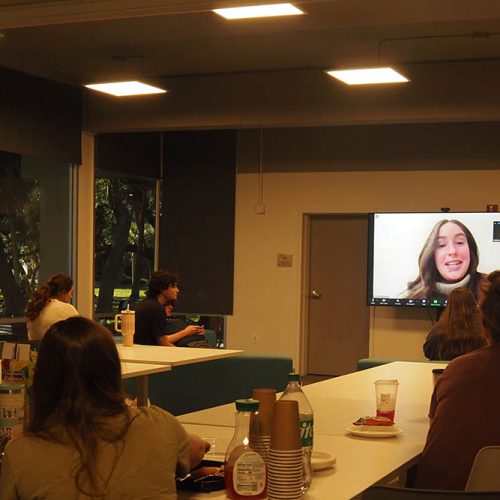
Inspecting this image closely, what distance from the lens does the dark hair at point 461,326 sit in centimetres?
532

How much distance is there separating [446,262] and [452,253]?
112mm

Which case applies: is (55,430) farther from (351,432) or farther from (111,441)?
(351,432)

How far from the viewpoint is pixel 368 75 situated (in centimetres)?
715

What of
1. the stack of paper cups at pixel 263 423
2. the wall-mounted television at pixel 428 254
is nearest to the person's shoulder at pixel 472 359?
the stack of paper cups at pixel 263 423

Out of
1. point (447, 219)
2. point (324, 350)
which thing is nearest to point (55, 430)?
point (447, 219)

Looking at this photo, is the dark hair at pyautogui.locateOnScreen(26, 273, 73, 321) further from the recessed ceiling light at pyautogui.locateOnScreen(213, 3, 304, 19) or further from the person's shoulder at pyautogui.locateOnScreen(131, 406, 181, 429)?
the person's shoulder at pyautogui.locateOnScreen(131, 406, 181, 429)

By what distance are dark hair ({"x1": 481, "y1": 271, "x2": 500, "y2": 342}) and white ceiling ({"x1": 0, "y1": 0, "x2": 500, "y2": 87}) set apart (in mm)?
2879

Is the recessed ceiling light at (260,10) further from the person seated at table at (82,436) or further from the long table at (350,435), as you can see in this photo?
the person seated at table at (82,436)

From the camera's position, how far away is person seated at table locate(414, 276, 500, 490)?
264cm

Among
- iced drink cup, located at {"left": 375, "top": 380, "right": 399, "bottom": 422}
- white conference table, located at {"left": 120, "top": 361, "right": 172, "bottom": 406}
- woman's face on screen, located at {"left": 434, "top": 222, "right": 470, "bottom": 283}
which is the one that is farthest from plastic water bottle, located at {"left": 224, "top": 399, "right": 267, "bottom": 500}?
woman's face on screen, located at {"left": 434, "top": 222, "right": 470, "bottom": 283}

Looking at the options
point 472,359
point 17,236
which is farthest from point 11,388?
point 17,236

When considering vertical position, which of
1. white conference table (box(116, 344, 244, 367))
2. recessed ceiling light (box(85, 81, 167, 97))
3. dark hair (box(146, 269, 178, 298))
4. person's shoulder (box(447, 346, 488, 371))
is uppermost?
recessed ceiling light (box(85, 81, 167, 97))

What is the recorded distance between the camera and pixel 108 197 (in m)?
10.2

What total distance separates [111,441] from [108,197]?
8480 millimetres
